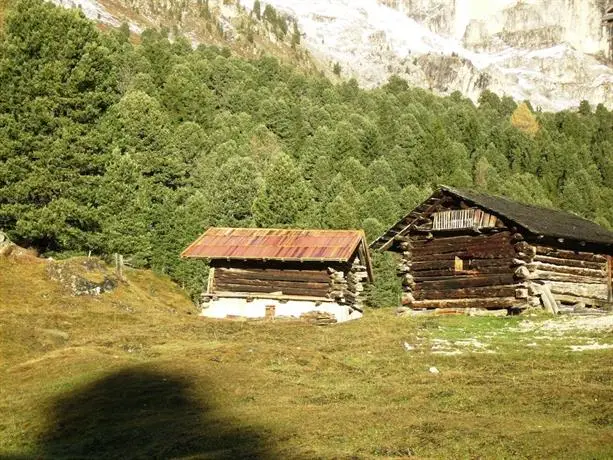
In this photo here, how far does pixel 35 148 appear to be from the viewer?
50906mm

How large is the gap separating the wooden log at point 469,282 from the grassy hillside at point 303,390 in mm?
3472

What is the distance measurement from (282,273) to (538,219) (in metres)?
15.7

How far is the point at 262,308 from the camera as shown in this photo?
4666 cm

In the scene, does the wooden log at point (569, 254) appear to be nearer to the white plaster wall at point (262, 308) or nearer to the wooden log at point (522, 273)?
the wooden log at point (522, 273)

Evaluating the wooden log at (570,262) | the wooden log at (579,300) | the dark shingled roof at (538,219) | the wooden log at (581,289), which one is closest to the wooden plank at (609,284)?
the wooden log at (581,289)

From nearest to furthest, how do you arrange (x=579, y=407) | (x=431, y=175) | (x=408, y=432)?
(x=408, y=432) < (x=579, y=407) < (x=431, y=175)

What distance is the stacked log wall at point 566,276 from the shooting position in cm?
3622

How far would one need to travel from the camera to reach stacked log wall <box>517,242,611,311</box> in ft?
119

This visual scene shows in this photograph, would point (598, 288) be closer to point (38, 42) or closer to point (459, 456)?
point (459, 456)

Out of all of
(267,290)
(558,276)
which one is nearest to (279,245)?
(267,290)

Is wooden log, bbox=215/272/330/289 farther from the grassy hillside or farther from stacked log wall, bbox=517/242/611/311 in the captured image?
stacked log wall, bbox=517/242/611/311

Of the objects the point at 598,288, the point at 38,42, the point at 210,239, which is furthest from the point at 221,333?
the point at 38,42

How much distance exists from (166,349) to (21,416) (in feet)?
32.1

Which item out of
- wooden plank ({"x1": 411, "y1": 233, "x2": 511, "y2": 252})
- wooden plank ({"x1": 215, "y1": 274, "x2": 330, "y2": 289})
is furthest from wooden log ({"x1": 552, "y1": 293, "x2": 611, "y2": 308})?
wooden plank ({"x1": 215, "y1": 274, "x2": 330, "y2": 289})
